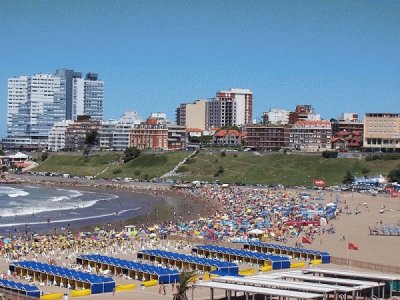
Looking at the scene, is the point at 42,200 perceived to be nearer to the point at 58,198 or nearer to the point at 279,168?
the point at 58,198

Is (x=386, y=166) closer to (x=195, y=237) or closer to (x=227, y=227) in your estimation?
(x=227, y=227)

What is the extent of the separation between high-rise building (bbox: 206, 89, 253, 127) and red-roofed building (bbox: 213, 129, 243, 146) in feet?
128

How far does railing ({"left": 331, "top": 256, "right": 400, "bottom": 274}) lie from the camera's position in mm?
36094

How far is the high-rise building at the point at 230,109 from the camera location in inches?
7495

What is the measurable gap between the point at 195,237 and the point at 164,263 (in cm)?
952

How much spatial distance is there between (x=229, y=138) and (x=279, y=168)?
42.3 m

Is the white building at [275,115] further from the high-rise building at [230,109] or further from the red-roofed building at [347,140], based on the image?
the red-roofed building at [347,140]

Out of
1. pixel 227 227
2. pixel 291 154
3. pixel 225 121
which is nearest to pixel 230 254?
pixel 227 227

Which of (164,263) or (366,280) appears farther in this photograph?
(164,263)

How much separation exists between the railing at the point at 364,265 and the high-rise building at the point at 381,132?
81.3 metres

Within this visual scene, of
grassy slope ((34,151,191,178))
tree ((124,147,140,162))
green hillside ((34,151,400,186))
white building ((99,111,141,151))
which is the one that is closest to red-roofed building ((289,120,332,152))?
green hillside ((34,151,400,186))

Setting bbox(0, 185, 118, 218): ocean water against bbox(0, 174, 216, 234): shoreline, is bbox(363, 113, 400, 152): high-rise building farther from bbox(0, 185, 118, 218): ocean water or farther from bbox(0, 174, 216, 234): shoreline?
bbox(0, 185, 118, 218): ocean water

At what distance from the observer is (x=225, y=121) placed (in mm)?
190500

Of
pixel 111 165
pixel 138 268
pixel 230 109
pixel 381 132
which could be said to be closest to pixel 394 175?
pixel 381 132
